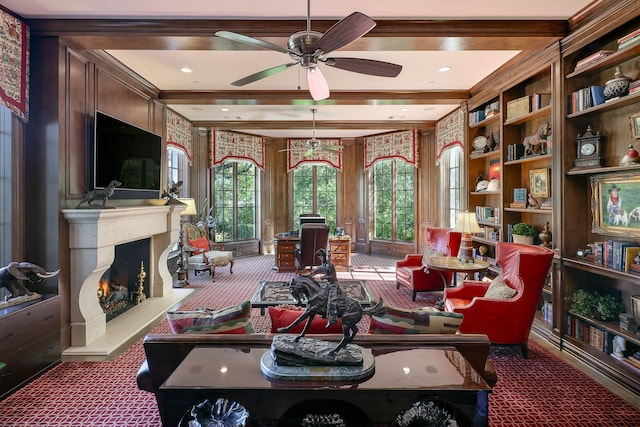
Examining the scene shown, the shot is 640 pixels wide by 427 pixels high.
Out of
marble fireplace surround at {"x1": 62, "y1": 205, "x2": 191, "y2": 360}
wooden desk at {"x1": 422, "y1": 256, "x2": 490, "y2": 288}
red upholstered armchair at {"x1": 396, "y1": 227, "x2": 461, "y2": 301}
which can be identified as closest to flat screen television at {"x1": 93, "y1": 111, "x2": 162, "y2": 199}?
marble fireplace surround at {"x1": 62, "y1": 205, "x2": 191, "y2": 360}

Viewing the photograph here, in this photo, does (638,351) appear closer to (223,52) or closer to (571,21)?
(571,21)

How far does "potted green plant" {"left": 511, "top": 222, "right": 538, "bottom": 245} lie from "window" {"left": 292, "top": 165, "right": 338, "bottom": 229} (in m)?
5.34

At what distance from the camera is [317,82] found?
8.46 ft

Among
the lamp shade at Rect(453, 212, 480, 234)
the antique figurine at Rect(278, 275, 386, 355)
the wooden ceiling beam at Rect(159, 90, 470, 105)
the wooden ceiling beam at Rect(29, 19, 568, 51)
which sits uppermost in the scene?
the wooden ceiling beam at Rect(159, 90, 470, 105)

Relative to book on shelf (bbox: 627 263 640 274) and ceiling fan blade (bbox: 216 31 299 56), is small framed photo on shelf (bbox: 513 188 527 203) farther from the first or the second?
ceiling fan blade (bbox: 216 31 299 56)

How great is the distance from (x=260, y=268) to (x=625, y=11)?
20.1ft

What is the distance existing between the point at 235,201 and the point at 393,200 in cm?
378

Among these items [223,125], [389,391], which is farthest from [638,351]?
[223,125]

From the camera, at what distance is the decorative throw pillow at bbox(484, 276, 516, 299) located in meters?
3.03

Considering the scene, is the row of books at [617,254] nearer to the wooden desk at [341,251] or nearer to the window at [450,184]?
the window at [450,184]

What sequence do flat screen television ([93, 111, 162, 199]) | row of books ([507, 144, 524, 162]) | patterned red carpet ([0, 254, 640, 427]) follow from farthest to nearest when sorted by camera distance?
row of books ([507, 144, 524, 162]) < flat screen television ([93, 111, 162, 199]) < patterned red carpet ([0, 254, 640, 427])

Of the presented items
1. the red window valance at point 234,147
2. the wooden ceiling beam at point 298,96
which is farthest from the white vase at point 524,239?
the red window valance at point 234,147

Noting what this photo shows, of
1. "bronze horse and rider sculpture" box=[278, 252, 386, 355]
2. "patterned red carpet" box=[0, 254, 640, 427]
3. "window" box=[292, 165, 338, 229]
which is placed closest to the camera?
"bronze horse and rider sculpture" box=[278, 252, 386, 355]

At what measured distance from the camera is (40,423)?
2.16 metres
